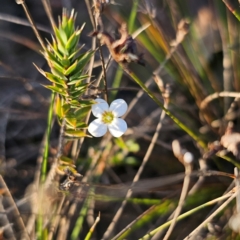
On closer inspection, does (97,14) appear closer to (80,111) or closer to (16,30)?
(80,111)

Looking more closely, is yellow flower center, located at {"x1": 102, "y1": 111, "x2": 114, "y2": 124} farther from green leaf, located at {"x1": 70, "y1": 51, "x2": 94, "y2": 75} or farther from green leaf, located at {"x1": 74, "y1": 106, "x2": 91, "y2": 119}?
green leaf, located at {"x1": 70, "y1": 51, "x2": 94, "y2": 75}

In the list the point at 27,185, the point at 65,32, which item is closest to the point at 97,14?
the point at 65,32

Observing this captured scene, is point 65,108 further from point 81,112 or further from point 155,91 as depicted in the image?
point 155,91

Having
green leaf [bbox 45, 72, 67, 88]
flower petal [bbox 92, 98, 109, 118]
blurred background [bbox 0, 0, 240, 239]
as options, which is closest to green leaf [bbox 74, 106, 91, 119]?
flower petal [bbox 92, 98, 109, 118]

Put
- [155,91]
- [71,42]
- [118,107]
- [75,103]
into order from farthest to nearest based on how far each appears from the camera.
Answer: [155,91]
[118,107]
[75,103]
[71,42]

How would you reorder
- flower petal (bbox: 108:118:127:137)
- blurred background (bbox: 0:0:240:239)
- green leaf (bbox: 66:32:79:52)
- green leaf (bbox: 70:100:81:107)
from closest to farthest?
1. green leaf (bbox: 66:32:79:52)
2. green leaf (bbox: 70:100:81:107)
3. flower petal (bbox: 108:118:127:137)
4. blurred background (bbox: 0:0:240:239)

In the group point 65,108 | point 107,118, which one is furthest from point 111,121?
point 65,108
